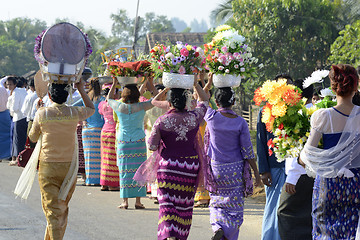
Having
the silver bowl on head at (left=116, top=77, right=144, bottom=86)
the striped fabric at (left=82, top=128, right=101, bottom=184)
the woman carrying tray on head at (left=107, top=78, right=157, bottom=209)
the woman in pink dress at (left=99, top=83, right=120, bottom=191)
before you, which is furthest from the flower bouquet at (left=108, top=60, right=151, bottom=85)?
the striped fabric at (left=82, top=128, right=101, bottom=184)

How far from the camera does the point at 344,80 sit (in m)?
4.87

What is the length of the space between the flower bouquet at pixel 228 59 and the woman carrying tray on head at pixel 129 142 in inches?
109

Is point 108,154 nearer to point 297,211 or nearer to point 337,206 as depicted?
point 297,211

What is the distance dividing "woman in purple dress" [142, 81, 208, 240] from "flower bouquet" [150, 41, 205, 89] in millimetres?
162

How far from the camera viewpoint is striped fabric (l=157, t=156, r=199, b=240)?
21.7 feet

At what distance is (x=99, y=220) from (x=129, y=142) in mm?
1497

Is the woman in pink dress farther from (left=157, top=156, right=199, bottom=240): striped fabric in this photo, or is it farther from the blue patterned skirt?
the blue patterned skirt

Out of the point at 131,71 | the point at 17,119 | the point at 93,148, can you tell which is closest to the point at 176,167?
the point at 131,71

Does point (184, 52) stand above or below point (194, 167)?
above

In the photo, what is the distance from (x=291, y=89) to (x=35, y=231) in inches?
163

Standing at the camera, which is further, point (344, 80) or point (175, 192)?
point (175, 192)

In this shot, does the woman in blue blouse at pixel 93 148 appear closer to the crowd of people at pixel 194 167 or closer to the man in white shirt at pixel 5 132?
the crowd of people at pixel 194 167

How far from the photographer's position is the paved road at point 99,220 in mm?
7861

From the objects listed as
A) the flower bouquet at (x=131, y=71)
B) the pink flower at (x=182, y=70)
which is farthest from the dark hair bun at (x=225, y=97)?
the flower bouquet at (x=131, y=71)
